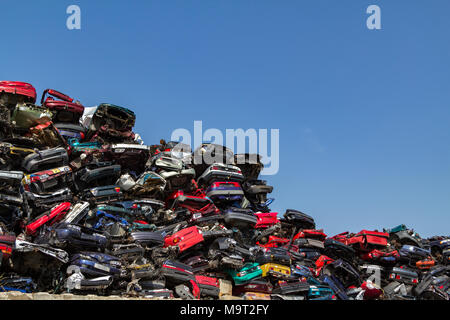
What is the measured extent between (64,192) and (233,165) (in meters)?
7.72

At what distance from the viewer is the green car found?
16.3 metres

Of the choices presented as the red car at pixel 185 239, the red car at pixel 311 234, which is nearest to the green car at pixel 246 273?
the red car at pixel 185 239

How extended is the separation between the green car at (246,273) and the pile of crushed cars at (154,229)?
0.13 ft

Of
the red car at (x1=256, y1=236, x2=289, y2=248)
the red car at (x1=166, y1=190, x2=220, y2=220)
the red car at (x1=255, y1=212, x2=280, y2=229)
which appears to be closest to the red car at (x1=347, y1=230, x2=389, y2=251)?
the red car at (x1=256, y1=236, x2=289, y2=248)

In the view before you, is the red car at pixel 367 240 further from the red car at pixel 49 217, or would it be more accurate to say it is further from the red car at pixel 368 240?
the red car at pixel 49 217

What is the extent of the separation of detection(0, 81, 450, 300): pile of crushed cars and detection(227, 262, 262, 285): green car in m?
0.04

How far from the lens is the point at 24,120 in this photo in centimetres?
1870

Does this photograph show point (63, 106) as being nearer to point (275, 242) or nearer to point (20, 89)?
point (20, 89)

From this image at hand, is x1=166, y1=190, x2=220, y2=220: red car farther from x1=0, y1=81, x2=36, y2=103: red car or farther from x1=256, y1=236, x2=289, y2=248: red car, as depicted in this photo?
x1=0, y1=81, x2=36, y2=103: red car

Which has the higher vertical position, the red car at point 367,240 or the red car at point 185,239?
the red car at point 185,239

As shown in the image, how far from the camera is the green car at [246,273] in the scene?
1633 centimetres
